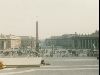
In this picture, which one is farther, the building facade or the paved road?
the building facade

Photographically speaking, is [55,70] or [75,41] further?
[75,41]

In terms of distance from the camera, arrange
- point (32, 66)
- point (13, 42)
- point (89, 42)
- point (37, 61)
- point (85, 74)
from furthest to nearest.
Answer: point (13, 42)
point (89, 42)
point (37, 61)
point (32, 66)
point (85, 74)

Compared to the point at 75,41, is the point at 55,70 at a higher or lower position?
lower

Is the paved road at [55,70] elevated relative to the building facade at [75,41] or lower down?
lower down

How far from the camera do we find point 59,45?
97.1 metres

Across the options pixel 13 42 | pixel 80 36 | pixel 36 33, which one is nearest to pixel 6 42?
pixel 13 42

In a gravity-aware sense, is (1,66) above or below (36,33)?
below

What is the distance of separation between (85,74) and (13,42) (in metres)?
81.0

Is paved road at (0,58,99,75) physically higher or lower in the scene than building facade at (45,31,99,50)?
lower

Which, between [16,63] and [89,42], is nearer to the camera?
[16,63]

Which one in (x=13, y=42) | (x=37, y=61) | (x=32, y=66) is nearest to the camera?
(x=32, y=66)

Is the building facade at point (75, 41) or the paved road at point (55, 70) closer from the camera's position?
the paved road at point (55, 70)

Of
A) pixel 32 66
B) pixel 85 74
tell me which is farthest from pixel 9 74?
pixel 32 66

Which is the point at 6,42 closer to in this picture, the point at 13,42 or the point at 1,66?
the point at 13,42
